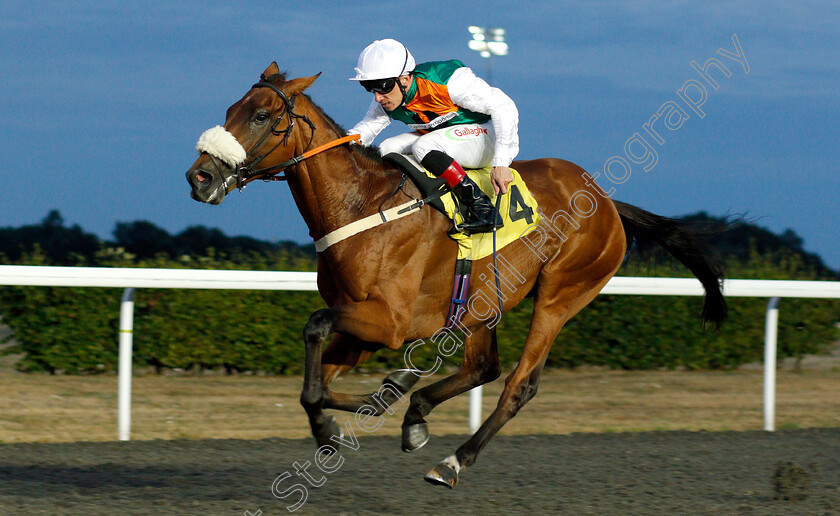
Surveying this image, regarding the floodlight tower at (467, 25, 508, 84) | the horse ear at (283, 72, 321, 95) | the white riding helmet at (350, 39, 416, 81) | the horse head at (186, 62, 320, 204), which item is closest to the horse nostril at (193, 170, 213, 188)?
the horse head at (186, 62, 320, 204)

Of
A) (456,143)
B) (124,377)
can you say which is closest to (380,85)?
(456,143)

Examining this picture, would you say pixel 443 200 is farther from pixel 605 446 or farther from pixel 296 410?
pixel 296 410

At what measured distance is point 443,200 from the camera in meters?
3.91

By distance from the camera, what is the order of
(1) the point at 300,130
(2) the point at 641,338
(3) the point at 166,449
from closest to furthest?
(1) the point at 300,130 < (3) the point at 166,449 < (2) the point at 641,338

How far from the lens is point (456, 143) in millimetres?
4117

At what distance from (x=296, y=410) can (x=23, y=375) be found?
2491 millimetres

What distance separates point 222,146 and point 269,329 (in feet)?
15.9

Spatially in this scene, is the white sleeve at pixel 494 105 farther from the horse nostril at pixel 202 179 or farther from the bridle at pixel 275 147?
the horse nostril at pixel 202 179

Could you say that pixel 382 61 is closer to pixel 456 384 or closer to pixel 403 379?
pixel 403 379

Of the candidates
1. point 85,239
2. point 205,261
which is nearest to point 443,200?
point 205,261

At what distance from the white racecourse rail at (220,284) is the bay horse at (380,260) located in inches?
53.4

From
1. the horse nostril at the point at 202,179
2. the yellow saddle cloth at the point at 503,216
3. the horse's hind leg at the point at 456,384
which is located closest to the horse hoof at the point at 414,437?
the horse's hind leg at the point at 456,384

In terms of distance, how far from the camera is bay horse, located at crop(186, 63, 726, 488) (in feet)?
11.4

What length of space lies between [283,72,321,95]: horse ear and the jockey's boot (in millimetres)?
623
